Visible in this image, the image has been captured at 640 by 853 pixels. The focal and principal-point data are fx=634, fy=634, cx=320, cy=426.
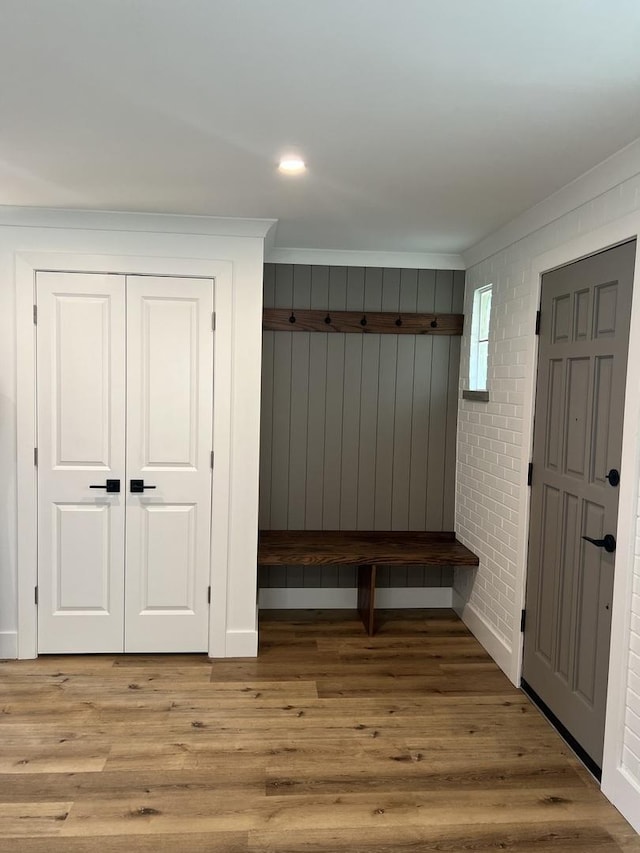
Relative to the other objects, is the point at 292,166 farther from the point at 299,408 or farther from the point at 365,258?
the point at 299,408

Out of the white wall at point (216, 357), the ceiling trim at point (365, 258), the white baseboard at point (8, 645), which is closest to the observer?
the white wall at point (216, 357)

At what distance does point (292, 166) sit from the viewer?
2.53m

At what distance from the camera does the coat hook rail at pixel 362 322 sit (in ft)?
13.7

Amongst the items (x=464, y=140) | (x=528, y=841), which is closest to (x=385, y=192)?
(x=464, y=140)

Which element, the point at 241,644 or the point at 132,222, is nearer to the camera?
the point at 132,222

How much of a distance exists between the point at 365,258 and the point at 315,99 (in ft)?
7.53

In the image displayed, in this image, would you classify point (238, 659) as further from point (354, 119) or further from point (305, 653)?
point (354, 119)

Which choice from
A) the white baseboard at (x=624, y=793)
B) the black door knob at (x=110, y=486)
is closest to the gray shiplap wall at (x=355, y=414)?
the black door knob at (x=110, y=486)

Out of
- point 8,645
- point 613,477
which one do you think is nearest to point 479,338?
point 613,477

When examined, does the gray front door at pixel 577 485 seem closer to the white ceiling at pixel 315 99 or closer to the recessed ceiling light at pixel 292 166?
the white ceiling at pixel 315 99

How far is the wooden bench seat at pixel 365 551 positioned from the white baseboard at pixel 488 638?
0.38m

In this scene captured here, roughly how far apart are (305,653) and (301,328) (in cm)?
203

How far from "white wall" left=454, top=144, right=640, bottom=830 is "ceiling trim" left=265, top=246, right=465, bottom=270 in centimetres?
19

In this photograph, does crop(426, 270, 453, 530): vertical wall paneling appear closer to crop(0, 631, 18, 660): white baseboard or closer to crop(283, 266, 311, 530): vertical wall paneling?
crop(283, 266, 311, 530): vertical wall paneling
